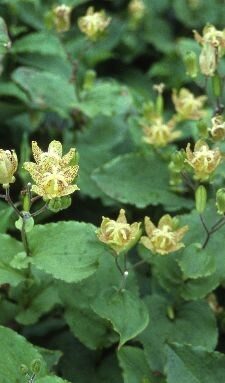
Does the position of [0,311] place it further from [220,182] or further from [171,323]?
[220,182]

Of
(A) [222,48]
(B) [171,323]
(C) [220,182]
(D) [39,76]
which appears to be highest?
(A) [222,48]

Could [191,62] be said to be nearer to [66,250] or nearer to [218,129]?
[218,129]

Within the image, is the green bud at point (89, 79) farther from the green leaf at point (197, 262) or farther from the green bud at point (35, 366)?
the green bud at point (35, 366)

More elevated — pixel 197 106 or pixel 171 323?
pixel 197 106

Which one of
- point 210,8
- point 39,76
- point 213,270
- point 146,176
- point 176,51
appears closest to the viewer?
point 213,270

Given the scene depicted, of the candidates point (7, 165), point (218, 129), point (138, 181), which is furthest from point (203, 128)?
point (7, 165)

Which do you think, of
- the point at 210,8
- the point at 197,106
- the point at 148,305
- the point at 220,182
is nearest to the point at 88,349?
the point at 148,305

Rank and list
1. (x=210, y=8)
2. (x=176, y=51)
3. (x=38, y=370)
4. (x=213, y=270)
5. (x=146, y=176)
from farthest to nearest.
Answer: (x=210, y=8) → (x=176, y=51) → (x=146, y=176) → (x=213, y=270) → (x=38, y=370)

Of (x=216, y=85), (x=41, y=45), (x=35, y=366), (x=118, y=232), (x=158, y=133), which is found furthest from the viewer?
(x=41, y=45)
